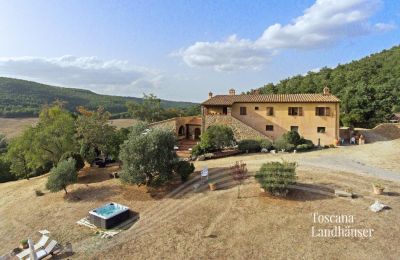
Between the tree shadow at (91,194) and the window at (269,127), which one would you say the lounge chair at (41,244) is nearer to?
the tree shadow at (91,194)

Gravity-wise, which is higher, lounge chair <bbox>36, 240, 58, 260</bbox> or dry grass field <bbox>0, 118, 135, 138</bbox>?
dry grass field <bbox>0, 118, 135, 138</bbox>

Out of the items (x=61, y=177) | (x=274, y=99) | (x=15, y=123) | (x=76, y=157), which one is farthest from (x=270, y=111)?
(x=15, y=123)

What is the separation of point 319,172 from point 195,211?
31.4 ft

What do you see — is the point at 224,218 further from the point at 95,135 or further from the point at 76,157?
the point at 76,157

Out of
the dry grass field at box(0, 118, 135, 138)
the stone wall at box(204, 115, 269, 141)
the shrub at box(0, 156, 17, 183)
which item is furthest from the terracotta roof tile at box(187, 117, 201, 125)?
the dry grass field at box(0, 118, 135, 138)

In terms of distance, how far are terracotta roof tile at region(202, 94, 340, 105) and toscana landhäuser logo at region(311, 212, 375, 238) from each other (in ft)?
61.4

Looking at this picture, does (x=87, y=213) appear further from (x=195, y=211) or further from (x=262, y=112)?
(x=262, y=112)

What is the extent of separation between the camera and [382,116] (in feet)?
141

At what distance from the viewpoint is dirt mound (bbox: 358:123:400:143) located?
33.4m

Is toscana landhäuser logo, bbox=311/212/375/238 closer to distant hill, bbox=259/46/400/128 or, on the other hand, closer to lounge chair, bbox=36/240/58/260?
lounge chair, bbox=36/240/58/260

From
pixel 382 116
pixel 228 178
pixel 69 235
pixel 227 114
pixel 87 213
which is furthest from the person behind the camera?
pixel 382 116

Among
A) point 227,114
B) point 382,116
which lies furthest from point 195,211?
point 382,116

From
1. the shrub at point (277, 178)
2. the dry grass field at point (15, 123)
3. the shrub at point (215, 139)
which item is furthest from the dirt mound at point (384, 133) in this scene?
the dry grass field at point (15, 123)

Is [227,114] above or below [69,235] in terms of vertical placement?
above
